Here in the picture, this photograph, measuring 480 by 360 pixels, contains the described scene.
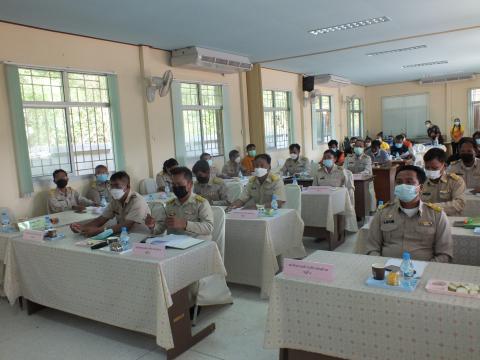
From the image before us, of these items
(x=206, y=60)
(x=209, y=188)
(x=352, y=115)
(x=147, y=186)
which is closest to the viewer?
(x=209, y=188)

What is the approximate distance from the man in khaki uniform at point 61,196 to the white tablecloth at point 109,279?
A: 5.75 feet

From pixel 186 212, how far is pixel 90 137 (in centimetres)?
340

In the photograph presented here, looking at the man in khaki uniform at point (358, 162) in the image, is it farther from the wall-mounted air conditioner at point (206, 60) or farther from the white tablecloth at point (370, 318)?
the white tablecloth at point (370, 318)

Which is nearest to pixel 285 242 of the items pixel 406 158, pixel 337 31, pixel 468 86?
pixel 337 31

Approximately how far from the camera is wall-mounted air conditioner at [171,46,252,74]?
6895 mm

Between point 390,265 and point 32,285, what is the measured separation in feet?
9.35

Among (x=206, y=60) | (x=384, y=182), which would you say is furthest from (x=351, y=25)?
(x=384, y=182)

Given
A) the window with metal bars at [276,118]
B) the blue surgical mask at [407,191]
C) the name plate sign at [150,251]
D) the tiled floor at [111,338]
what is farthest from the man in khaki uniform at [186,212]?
the window with metal bars at [276,118]

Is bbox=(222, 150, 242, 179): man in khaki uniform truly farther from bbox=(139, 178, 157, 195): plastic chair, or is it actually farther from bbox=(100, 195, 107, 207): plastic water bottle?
bbox=(100, 195, 107, 207): plastic water bottle

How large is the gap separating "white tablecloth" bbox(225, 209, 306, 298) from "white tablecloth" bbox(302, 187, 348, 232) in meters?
0.95

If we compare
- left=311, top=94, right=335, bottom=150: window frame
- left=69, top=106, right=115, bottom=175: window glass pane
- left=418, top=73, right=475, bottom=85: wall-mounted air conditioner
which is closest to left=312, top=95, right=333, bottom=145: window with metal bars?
left=311, top=94, right=335, bottom=150: window frame

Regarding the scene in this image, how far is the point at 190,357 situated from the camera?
9.07 ft

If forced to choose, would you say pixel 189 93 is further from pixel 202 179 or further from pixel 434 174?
pixel 434 174

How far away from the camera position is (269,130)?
33.1 ft
